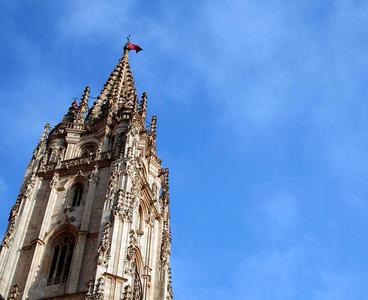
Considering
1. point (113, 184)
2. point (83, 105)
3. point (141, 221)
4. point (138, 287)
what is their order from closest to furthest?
point (138, 287) → point (113, 184) → point (141, 221) → point (83, 105)

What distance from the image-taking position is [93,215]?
3538 centimetres

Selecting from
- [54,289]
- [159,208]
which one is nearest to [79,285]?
[54,289]

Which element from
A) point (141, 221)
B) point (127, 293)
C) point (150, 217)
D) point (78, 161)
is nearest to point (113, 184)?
point (141, 221)

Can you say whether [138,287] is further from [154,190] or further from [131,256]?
[154,190]

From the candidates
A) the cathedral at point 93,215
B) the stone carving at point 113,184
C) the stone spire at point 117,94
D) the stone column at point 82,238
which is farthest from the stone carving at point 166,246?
the stone spire at point 117,94

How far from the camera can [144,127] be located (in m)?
46.0

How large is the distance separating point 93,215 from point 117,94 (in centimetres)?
1722

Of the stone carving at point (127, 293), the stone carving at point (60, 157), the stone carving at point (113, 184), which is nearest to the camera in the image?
the stone carving at point (127, 293)

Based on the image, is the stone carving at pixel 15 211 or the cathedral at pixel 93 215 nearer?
the cathedral at pixel 93 215

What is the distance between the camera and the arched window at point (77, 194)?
122 feet

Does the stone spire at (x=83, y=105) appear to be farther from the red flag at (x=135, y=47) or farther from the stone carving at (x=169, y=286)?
the stone carving at (x=169, y=286)

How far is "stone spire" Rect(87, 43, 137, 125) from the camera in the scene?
46.8 m

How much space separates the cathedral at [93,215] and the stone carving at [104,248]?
5 cm

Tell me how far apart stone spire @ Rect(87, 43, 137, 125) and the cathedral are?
0.23 m
